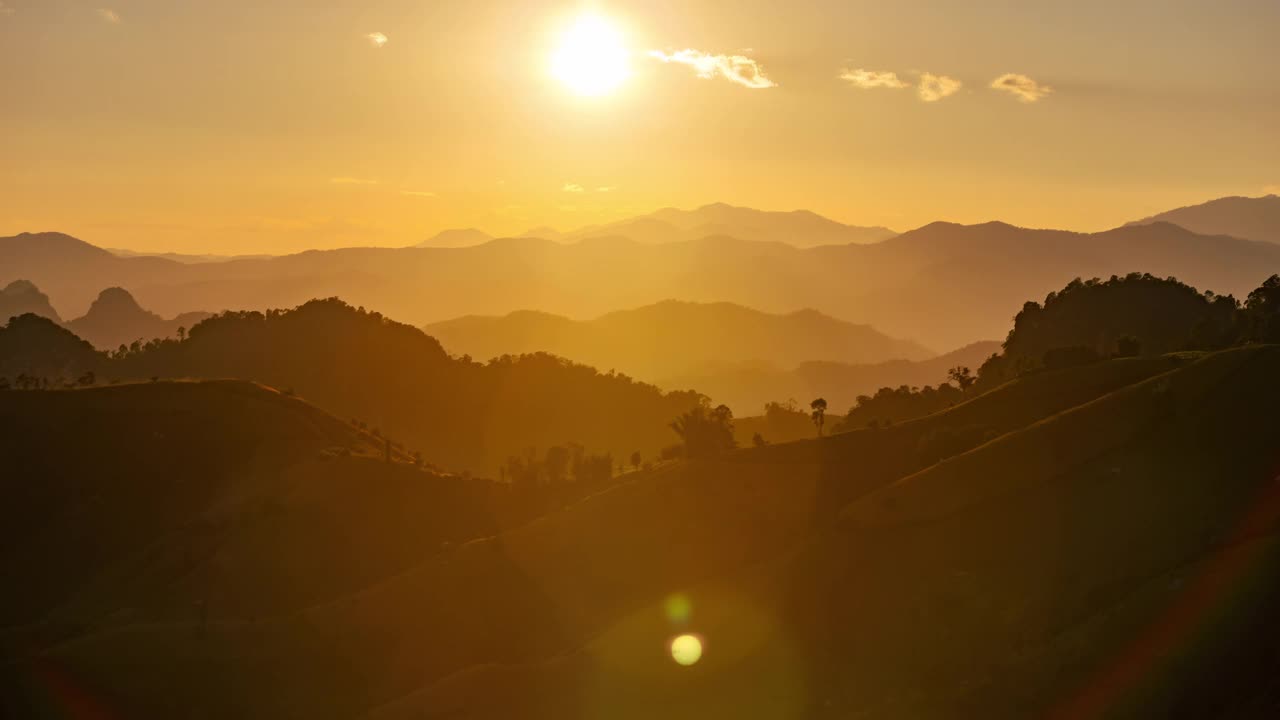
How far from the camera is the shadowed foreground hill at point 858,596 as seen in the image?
61.1 meters

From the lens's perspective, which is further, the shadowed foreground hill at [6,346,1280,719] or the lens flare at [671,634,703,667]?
the lens flare at [671,634,703,667]

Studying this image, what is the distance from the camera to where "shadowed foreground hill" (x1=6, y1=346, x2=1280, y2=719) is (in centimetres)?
6112

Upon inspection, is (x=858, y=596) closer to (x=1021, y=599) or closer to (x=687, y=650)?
(x=1021, y=599)

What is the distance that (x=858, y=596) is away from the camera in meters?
81.2

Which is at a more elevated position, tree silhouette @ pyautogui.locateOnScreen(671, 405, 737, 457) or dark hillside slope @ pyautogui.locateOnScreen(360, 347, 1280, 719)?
tree silhouette @ pyautogui.locateOnScreen(671, 405, 737, 457)

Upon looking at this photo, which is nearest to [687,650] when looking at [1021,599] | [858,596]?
[858,596]

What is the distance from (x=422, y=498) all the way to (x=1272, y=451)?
339 feet

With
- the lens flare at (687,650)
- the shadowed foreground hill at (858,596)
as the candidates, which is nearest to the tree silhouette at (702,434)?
the shadowed foreground hill at (858,596)

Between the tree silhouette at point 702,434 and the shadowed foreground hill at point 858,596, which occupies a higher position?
the tree silhouette at point 702,434

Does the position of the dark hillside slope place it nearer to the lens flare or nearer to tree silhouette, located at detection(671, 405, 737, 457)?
the lens flare

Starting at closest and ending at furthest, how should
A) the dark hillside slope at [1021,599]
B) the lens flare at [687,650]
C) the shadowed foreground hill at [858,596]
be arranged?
the dark hillside slope at [1021,599] → the shadowed foreground hill at [858,596] → the lens flare at [687,650]

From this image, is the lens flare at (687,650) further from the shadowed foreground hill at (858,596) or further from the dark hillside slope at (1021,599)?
the dark hillside slope at (1021,599)

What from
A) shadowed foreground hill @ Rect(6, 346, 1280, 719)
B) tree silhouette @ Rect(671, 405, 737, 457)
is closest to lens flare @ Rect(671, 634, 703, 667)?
shadowed foreground hill @ Rect(6, 346, 1280, 719)

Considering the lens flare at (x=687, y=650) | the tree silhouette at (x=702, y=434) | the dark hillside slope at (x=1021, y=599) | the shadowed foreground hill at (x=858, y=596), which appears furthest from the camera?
the tree silhouette at (x=702, y=434)
